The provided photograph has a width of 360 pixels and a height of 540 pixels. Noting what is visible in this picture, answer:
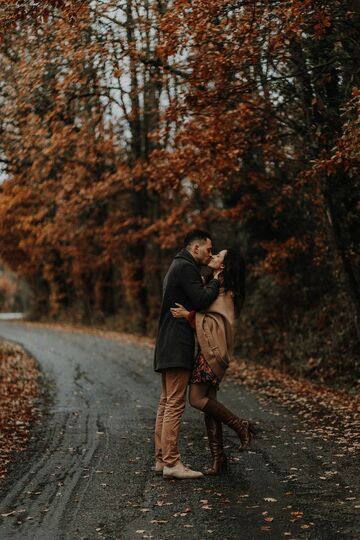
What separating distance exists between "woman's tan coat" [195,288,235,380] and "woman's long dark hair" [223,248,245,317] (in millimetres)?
69

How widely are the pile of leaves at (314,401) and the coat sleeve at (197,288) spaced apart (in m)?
2.37

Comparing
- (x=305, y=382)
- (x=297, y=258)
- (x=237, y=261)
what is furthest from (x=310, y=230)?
(x=237, y=261)

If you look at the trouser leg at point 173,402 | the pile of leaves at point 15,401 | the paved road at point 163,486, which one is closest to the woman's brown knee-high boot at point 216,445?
the paved road at point 163,486

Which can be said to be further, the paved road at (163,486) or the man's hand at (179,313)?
the man's hand at (179,313)

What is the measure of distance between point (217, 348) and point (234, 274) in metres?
0.75

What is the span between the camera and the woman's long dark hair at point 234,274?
675 centimetres

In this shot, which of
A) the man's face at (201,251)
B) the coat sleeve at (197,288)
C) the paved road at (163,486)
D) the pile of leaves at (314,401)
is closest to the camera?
the paved road at (163,486)

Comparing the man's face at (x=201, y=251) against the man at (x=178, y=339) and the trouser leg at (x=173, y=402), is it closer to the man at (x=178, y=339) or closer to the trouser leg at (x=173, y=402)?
the man at (x=178, y=339)

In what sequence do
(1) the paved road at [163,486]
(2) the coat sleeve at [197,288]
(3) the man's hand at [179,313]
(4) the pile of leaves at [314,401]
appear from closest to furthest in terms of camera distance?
(1) the paved road at [163,486] → (2) the coat sleeve at [197,288] → (3) the man's hand at [179,313] → (4) the pile of leaves at [314,401]

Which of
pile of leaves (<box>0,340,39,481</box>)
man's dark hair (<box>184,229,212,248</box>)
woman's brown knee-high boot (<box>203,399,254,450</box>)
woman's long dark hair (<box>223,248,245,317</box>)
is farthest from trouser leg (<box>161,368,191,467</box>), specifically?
pile of leaves (<box>0,340,39,481</box>)

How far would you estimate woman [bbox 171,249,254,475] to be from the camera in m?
6.67

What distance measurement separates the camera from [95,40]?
1135cm

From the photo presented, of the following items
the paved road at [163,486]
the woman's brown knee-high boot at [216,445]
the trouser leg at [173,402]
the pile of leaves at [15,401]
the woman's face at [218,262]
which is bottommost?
the pile of leaves at [15,401]

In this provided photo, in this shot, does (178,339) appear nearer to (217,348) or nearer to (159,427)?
(217,348)
